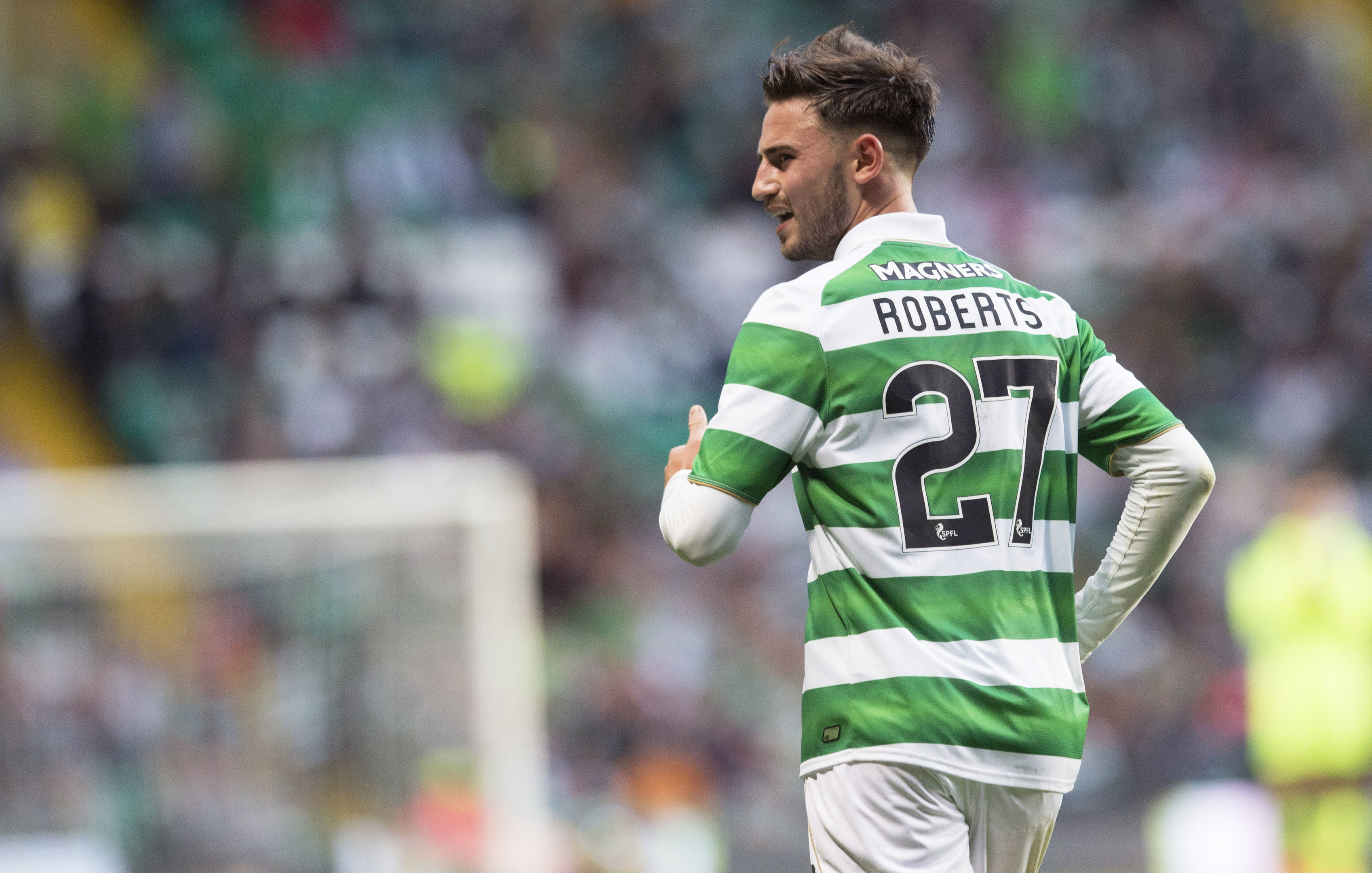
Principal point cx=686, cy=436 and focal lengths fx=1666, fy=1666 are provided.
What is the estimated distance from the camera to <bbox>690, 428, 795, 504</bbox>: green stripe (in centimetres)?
221

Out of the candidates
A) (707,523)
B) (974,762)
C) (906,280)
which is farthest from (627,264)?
(974,762)

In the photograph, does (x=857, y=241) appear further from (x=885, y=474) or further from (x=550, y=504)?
→ (x=550, y=504)

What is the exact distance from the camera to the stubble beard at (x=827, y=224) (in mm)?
2369

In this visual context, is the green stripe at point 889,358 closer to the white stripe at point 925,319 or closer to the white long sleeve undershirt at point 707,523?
the white stripe at point 925,319

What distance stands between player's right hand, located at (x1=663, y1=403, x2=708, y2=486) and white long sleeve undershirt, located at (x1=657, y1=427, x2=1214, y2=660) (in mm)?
20

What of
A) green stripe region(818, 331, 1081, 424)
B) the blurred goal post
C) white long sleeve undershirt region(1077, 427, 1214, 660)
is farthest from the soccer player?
the blurred goal post

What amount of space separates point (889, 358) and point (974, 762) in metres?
0.54

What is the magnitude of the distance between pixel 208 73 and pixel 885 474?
9.74m

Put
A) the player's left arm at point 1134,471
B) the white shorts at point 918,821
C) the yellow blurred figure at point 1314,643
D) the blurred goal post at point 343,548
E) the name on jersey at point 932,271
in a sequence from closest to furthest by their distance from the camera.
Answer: the white shorts at point 918,821 → the name on jersey at point 932,271 → the player's left arm at point 1134,471 → the blurred goal post at point 343,548 → the yellow blurred figure at point 1314,643

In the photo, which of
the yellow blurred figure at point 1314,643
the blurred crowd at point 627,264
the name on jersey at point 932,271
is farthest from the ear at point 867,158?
the yellow blurred figure at point 1314,643

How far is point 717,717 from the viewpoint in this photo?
8922mm

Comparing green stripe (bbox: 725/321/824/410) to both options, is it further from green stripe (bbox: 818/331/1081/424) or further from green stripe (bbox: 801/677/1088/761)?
green stripe (bbox: 801/677/1088/761)

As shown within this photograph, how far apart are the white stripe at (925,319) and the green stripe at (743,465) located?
16 centimetres

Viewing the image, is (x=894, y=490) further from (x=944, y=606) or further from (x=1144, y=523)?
(x=1144, y=523)
